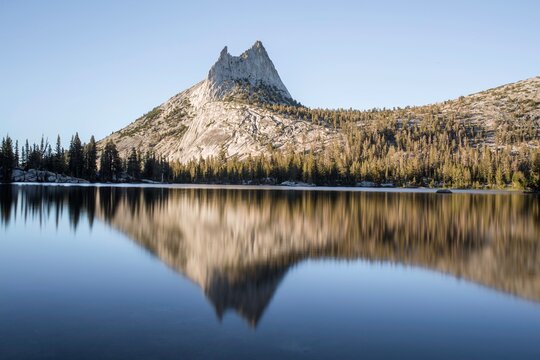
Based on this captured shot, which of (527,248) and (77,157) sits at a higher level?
(77,157)

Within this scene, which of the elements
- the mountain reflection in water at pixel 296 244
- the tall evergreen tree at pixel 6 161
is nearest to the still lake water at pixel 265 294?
the mountain reflection in water at pixel 296 244

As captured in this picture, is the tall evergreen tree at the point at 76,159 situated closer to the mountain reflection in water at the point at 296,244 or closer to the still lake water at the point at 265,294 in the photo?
the mountain reflection in water at the point at 296,244

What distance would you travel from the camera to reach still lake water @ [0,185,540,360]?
1195cm

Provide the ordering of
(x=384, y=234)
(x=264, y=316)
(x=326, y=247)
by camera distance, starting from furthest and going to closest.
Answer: (x=384, y=234) → (x=326, y=247) → (x=264, y=316)

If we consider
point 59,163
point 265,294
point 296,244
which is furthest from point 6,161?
point 265,294

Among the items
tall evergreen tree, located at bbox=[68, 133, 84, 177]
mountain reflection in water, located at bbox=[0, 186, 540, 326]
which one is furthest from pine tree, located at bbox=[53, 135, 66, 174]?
mountain reflection in water, located at bbox=[0, 186, 540, 326]

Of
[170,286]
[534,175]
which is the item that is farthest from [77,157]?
[170,286]

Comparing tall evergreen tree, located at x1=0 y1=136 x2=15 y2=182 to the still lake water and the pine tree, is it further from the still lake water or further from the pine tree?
the still lake water

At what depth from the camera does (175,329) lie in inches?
513

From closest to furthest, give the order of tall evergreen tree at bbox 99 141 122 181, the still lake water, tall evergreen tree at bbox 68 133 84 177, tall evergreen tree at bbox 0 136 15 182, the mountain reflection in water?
the still lake water
the mountain reflection in water
tall evergreen tree at bbox 0 136 15 182
tall evergreen tree at bbox 68 133 84 177
tall evergreen tree at bbox 99 141 122 181

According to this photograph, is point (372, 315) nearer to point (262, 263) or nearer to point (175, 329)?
point (175, 329)

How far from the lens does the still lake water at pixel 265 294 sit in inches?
471

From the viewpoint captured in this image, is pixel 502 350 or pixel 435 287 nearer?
pixel 502 350

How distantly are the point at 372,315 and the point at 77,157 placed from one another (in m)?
190
